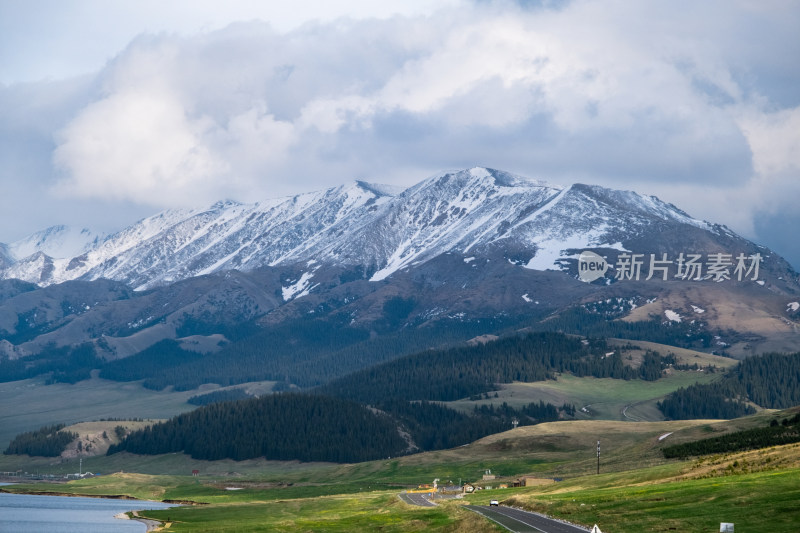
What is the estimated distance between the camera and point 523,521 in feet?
402

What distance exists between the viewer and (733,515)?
103 m

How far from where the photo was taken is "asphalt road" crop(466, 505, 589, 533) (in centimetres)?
11238

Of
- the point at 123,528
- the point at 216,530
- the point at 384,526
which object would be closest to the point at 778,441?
the point at 384,526

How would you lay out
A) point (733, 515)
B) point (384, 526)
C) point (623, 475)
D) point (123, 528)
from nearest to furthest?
1. point (733, 515)
2. point (384, 526)
3. point (623, 475)
4. point (123, 528)

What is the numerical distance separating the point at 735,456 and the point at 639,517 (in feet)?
184

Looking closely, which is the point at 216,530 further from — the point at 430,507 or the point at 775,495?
the point at 775,495

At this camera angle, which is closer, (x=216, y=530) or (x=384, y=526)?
(x=384, y=526)

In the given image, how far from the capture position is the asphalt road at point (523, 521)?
369 feet

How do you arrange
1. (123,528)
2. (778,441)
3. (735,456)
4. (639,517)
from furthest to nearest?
(123,528), (778,441), (735,456), (639,517)

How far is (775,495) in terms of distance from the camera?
107688 mm

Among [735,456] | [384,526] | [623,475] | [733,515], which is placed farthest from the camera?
[623,475]

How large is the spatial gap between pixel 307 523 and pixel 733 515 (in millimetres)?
76896

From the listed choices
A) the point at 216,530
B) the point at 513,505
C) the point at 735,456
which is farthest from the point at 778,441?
the point at 216,530

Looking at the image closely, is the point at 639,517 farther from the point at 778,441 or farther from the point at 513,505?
the point at 778,441
